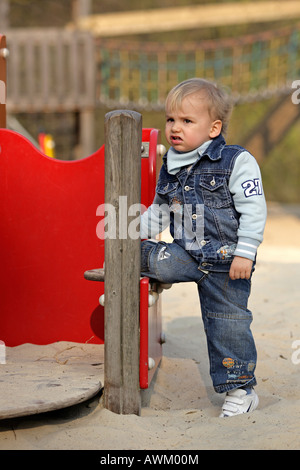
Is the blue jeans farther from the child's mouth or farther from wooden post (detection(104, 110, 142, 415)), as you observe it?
the child's mouth

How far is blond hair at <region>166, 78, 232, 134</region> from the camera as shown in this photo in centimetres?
220

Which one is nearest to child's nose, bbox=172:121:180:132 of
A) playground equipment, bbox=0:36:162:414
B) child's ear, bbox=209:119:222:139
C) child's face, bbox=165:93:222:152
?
child's face, bbox=165:93:222:152

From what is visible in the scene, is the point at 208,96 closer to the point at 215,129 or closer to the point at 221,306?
the point at 215,129

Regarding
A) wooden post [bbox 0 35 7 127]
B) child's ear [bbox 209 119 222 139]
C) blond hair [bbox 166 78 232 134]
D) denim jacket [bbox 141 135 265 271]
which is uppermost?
wooden post [bbox 0 35 7 127]

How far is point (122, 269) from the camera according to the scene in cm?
210

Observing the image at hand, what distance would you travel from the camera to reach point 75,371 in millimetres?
2352

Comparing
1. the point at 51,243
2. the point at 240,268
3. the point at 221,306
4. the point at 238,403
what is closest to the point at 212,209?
the point at 240,268

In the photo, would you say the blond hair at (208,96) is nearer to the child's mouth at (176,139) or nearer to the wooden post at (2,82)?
the child's mouth at (176,139)

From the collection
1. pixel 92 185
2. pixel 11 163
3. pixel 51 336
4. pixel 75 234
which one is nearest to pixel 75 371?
pixel 51 336

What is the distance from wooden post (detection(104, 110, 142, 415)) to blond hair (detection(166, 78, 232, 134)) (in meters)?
0.19

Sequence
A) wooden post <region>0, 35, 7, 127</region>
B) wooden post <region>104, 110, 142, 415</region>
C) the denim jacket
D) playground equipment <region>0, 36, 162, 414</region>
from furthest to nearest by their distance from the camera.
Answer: wooden post <region>0, 35, 7, 127</region> → playground equipment <region>0, 36, 162, 414</region> → the denim jacket → wooden post <region>104, 110, 142, 415</region>

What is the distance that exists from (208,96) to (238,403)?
3.61 ft

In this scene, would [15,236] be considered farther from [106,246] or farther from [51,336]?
[106,246]

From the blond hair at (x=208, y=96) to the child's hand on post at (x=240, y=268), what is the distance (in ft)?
1.68
